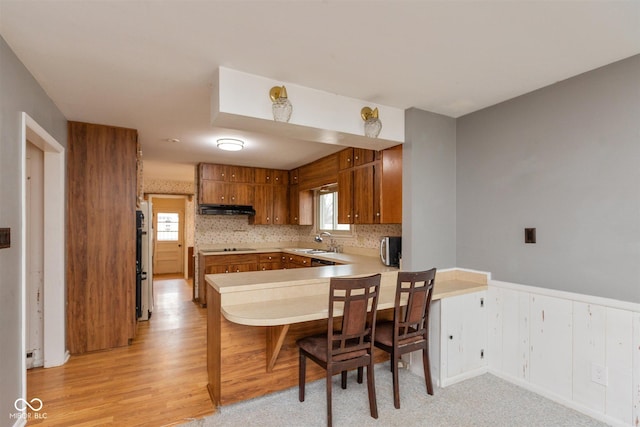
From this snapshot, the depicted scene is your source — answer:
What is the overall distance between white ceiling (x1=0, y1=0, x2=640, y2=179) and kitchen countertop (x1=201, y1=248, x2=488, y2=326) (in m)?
1.55

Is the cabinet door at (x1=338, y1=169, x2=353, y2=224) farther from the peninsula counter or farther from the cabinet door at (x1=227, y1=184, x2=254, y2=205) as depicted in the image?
the cabinet door at (x1=227, y1=184, x2=254, y2=205)

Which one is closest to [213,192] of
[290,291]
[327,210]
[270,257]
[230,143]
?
[270,257]

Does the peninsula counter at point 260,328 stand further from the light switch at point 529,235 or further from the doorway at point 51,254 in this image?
the doorway at point 51,254

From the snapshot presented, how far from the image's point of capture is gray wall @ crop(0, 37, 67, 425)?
184 cm

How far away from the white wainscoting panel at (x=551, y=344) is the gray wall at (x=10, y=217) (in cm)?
365

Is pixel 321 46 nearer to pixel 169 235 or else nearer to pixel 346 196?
pixel 346 196

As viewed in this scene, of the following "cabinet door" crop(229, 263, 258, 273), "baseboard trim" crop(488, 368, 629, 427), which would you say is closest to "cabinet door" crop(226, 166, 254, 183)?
"cabinet door" crop(229, 263, 258, 273)

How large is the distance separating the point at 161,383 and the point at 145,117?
251cm

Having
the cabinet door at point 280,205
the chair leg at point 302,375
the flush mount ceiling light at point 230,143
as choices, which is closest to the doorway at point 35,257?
the flush mount ceiling light at point 230,143

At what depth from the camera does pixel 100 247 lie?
3.47 m

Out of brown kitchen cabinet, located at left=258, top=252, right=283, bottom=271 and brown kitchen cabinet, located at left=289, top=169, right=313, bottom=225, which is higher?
brown kitchen cabinet, located at left=289, top=169, right=313, bottom=225

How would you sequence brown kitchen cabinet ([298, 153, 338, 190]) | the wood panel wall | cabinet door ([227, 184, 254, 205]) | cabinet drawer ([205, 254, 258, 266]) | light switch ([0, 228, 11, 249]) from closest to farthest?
light switch ([0, 228, 11, 249]), the wood panel wall, brown kitchen cabinet ([298, 153, 338, 190]), cabinet drawer ([205, 254, 258, 266]), cabinet door ([227, 184, 254, 205])

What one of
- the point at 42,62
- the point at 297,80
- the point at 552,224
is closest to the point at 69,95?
the point at 42,62

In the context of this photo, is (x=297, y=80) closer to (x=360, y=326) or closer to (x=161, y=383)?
(x=360, y=326)
